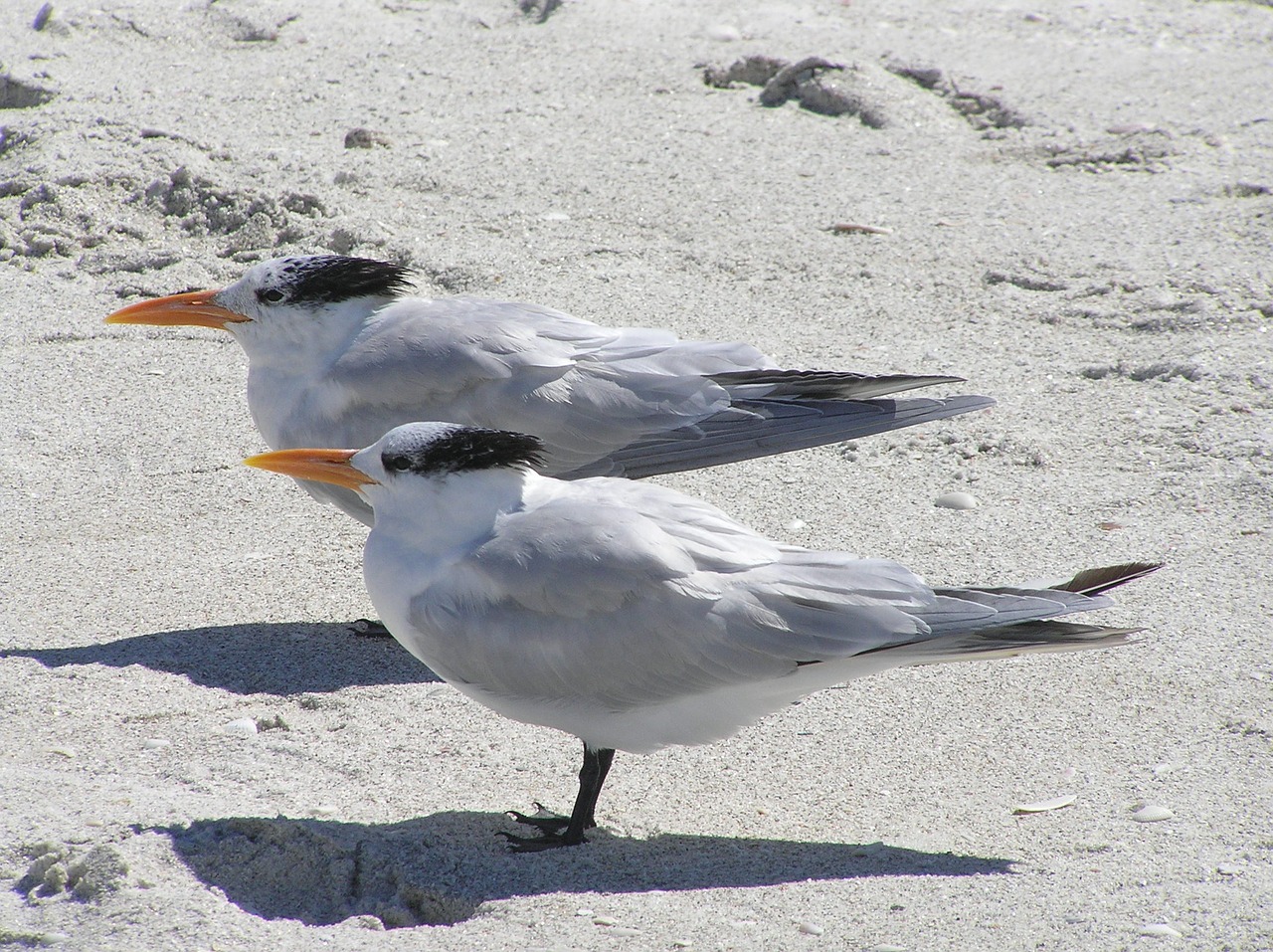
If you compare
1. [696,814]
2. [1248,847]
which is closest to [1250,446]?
[1248,847]

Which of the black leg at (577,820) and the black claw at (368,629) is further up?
the black leg at (577,820)

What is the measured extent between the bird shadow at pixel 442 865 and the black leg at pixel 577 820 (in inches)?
1.1

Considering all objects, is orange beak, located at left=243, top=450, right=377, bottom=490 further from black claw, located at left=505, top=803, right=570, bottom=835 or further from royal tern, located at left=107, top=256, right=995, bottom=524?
black claw, located at left=505, top=803, right=570, bottom=835

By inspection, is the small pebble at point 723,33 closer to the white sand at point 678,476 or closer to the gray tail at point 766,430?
the white sand at point 678,476

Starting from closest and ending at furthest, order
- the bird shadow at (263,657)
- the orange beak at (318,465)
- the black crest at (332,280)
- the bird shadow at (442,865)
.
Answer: the bird shadow at (442,865) → the orange beak at (318,465) → the bird shadow at (263,657) → the black crest at (332,280)

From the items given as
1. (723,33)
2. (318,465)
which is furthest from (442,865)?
(723,33)

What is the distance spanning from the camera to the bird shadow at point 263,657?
12.5 feet

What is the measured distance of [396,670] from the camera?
4004 millimetres

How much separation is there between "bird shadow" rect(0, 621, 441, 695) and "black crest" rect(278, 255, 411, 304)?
1.04 m

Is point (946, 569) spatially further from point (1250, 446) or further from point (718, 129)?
point (718, 129)

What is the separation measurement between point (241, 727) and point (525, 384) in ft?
4.36

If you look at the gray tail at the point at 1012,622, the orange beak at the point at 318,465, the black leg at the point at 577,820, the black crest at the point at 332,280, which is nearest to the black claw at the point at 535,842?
the black leg at the point at 577,820

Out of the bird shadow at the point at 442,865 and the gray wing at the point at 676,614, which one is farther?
the gray wing at the point at 676,614

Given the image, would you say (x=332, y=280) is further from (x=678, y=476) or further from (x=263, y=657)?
(x=678, y=476)
